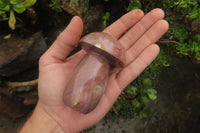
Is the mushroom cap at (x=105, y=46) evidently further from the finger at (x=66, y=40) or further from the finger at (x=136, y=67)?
the finger at (x=136, y=67)

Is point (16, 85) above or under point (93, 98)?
under

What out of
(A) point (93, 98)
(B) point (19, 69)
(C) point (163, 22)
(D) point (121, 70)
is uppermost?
(C) point (163, 22)

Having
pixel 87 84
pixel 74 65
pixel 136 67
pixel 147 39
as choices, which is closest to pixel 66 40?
pixel 74 65

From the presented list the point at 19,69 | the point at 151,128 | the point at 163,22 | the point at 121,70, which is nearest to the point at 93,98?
the point at 121,70

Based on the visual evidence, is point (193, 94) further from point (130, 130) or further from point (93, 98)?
point (93, 98)

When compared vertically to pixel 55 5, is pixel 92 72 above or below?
below

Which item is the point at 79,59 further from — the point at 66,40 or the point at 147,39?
the point at 147,39

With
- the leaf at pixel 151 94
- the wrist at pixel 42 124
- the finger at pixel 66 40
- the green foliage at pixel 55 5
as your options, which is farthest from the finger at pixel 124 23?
the wrist at pixel 42 124

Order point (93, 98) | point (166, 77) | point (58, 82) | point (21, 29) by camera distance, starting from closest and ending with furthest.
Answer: point (93, 98) < point (58, 82) < point (21, 29) < point (166, 77)
